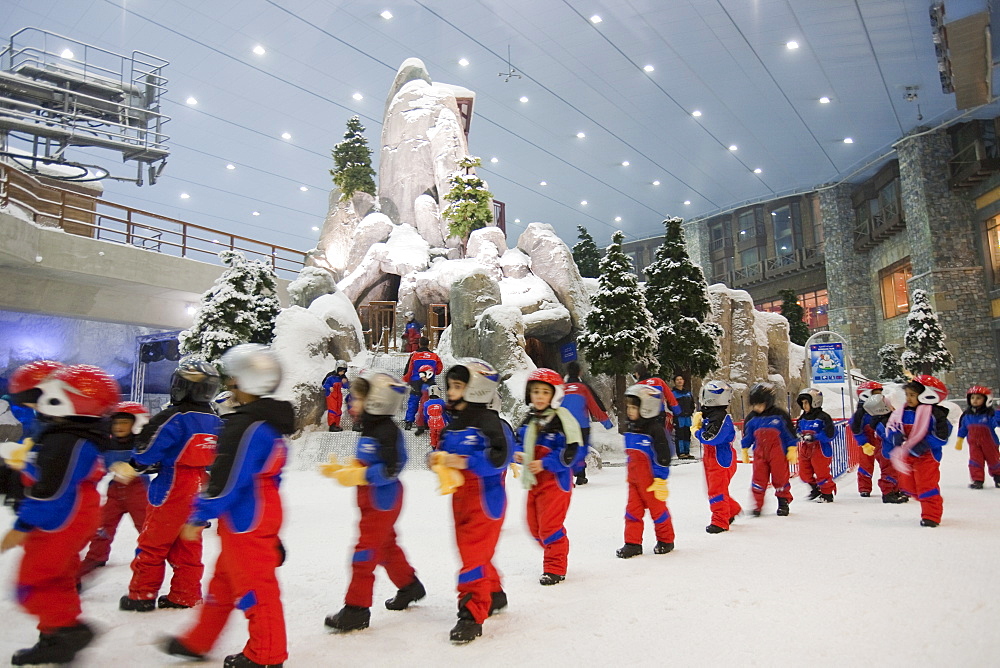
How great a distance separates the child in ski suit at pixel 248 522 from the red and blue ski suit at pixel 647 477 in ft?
9.52

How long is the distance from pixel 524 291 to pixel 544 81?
6.62 metres

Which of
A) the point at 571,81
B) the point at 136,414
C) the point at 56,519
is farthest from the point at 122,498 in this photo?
the point at 571,81

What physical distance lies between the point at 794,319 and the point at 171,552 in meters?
27.0

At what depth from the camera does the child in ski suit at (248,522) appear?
2.60m

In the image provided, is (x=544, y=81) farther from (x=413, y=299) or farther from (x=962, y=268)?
(x=962, y=268)

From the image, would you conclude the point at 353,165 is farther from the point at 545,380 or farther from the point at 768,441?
the point at 545,380

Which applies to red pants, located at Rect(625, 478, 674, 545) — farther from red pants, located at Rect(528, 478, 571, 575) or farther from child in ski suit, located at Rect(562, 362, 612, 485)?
red pants, located at Rect(528, 478, 571, 575)

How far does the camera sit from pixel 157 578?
11.8ft

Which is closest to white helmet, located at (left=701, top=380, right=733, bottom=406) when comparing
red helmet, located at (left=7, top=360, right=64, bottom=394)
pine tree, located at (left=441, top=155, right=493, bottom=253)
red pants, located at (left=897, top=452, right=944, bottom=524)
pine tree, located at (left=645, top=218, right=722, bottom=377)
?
red pants, located at (left=897, top=452, right=944, bottom=524)

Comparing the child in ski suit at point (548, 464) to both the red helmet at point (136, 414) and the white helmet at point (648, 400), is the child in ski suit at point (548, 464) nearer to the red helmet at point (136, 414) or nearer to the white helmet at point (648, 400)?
the white helmet at point (648, 400)

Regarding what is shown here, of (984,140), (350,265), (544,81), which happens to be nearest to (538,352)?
(350,265)

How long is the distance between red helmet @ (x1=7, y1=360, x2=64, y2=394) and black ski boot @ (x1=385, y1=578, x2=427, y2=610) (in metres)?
2.14

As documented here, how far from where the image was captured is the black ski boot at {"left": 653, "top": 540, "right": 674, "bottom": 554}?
4.80 metres

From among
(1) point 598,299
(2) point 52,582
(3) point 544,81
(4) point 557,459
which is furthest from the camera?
(3) point 544,81
